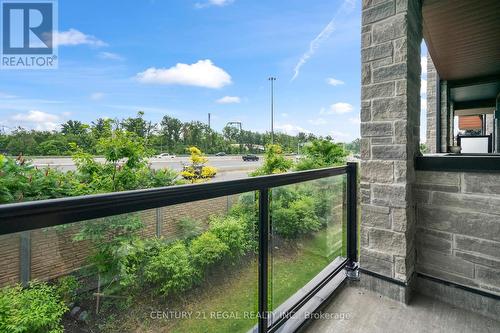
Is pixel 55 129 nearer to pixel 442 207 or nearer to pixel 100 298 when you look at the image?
pixel 100 298

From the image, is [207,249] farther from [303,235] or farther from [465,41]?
[465,41]

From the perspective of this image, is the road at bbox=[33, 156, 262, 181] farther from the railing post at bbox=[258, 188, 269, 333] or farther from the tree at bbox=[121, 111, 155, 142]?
the tree at bbox=[121, 111, 155, 142]

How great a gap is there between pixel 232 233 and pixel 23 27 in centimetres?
683

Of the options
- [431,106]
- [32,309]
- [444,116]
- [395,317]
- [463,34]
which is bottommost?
[395,317]

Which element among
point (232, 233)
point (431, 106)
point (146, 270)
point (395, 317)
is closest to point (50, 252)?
point (146, 270)

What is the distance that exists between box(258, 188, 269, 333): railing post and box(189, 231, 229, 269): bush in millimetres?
256

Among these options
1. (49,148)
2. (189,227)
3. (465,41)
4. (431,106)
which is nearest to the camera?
(189,227)

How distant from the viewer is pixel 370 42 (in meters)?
2.18

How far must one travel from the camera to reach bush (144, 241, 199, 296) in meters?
1.06

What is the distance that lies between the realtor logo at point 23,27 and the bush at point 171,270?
654 centimetres

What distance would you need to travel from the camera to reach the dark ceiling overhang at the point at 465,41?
2697 millimetres

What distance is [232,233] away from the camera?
142 cm

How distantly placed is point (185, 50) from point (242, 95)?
47.1 ft

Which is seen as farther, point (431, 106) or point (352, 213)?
point (431, 106)
